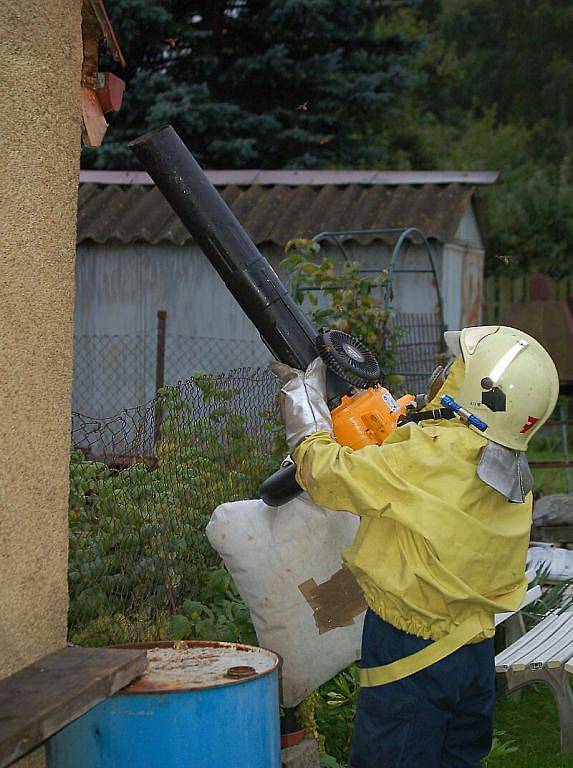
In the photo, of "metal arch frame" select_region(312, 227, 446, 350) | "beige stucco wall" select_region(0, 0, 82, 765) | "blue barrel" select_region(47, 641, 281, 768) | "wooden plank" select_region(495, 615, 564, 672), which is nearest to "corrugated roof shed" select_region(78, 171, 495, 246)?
"metal arch frame" select_region(312, 227, 446, 350)

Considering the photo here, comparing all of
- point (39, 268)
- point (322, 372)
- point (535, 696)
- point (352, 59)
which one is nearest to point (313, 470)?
point (322, 372)

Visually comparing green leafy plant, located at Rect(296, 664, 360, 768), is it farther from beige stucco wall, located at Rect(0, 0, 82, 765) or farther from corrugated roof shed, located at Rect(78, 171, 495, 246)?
corrugated roof shed, located at Rect(78, 171, 495, 246)

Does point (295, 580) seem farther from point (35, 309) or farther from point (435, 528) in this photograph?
point (35, 309)

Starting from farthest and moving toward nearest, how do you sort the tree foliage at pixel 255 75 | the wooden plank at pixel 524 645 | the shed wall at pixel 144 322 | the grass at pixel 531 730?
the tree foliage at pixel 255 75, the shed wall at pixel 144 322, the grass at pixel 531 730, the wooden plank at pixel 524 645

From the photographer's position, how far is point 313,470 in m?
2.77

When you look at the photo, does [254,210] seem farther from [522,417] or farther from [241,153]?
[522,417]

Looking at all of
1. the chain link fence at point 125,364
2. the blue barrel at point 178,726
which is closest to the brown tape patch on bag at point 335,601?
the blue barrel at point 178,726

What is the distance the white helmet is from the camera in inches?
109

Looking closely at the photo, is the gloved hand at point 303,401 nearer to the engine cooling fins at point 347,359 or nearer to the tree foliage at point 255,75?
the engine cooling fins at point 347,359

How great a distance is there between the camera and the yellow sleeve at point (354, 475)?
2730 millimetres

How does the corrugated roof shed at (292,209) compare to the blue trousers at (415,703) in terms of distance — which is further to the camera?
the corrugated roof shed at (292,209)

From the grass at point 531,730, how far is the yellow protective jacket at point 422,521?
70.3 inches

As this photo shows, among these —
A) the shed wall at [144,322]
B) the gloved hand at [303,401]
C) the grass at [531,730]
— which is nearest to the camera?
the gloved hand at [303,401]

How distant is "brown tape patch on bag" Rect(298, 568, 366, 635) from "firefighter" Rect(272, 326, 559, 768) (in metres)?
0.36
